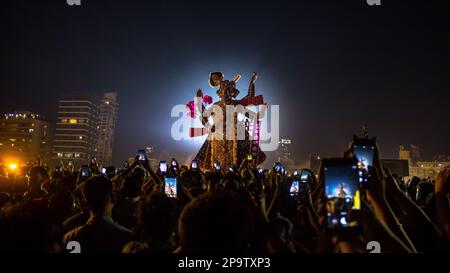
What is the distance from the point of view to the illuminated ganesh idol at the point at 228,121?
32.5m

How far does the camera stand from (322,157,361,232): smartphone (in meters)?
2.30

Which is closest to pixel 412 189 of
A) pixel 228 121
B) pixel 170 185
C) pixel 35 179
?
pixel 170 185

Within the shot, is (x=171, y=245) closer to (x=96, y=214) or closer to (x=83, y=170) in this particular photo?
(x=96, y=214)

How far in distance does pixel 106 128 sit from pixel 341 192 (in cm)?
13285

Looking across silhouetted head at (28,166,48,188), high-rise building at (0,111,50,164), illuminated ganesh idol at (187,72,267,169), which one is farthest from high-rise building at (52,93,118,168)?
silhouetted head at (28,166,48,188)

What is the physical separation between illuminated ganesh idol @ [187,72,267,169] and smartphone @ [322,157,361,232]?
29.6 m

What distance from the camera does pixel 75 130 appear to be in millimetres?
111938

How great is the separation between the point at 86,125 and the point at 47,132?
13901mm

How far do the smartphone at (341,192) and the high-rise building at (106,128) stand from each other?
126 metres

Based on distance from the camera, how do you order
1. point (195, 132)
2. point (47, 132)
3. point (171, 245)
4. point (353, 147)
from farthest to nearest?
point (47, 132) < point (195, 132) < point (353, 147) < point (171, 245)

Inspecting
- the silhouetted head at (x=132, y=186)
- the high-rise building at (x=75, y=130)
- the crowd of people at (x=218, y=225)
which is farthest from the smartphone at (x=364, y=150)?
the high-rise building at (x=75, y=130)

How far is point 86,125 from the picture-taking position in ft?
369

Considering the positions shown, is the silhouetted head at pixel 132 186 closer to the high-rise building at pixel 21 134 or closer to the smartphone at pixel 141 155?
the smartphone at pixel 141 155
